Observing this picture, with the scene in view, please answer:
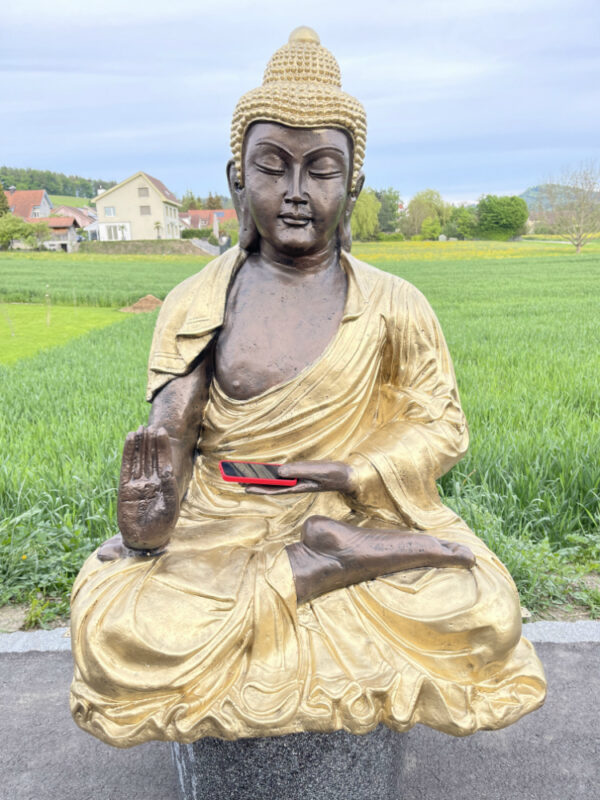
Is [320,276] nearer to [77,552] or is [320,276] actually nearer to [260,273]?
[260,273]

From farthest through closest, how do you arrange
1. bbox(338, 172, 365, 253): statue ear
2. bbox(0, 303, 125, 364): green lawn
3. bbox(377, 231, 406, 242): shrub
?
bbox(377, 231, 406, 242): shrub, bbox(0, 303, 125, 364): green lawn, bbox(338, 172, 365, 253): statue ear

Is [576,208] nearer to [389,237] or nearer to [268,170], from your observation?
[389,237]

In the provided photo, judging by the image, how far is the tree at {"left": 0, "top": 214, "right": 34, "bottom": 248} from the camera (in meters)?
36.5

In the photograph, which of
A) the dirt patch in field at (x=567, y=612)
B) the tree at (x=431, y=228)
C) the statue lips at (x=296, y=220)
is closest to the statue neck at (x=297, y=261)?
the statue lips at (x=296, y=220)

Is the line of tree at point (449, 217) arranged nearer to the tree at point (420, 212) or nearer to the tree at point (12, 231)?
the tree at point (420, 212)

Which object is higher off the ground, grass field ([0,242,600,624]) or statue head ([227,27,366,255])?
statue head ([227,27,366,255])

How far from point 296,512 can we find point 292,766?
710mm

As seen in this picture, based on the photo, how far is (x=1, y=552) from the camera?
11.1 ft

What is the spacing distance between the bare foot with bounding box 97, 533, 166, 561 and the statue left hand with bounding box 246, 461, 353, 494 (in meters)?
0.32

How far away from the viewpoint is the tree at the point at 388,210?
143ft

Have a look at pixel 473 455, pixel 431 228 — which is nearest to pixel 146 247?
pixel 431 228

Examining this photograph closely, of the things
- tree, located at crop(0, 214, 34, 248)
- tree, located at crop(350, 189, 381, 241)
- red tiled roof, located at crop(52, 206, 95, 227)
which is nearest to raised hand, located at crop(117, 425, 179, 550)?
tree, located at crop(350, 189, 381, 241)

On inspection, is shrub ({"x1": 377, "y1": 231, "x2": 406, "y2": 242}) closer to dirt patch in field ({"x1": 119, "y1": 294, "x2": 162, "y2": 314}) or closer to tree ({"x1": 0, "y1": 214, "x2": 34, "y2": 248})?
tree ({"x1": 0, "y1": 214, "x2": 34, "y2": 248})

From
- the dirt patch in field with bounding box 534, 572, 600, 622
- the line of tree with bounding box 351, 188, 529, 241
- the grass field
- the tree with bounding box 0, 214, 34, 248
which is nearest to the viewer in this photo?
the dirt patch in field with bounding box 534, 572, 600, 622
